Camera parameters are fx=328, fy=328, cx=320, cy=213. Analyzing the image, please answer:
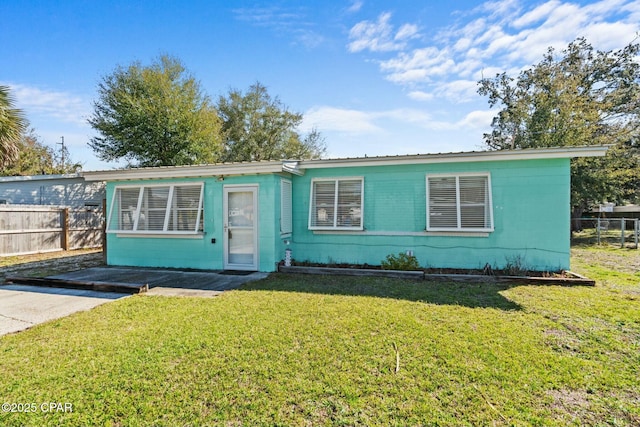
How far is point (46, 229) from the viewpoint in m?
12.6

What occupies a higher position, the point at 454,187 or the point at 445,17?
the point at 445,17

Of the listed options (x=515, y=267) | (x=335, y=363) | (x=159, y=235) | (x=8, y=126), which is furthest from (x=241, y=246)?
(x=8, y=126)

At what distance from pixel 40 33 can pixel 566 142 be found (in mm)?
21280

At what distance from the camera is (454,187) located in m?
7.77

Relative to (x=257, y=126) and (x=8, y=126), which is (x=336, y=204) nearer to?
(x=8, y=126)

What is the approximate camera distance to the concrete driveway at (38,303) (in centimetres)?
471

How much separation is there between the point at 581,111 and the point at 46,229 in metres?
24.3

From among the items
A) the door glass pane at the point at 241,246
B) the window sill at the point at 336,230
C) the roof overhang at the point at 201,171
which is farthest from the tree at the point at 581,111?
the door glass pane at the point at 241,246

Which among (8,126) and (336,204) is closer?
(336,204)

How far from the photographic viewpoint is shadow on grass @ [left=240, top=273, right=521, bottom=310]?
5.42 metres

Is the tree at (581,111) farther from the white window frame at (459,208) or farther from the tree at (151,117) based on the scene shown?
the tree at (151,117)

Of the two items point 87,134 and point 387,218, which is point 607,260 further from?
point 87,134

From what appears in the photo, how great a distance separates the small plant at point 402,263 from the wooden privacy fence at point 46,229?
907cm

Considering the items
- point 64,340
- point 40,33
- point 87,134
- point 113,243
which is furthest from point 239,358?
point 87,134
